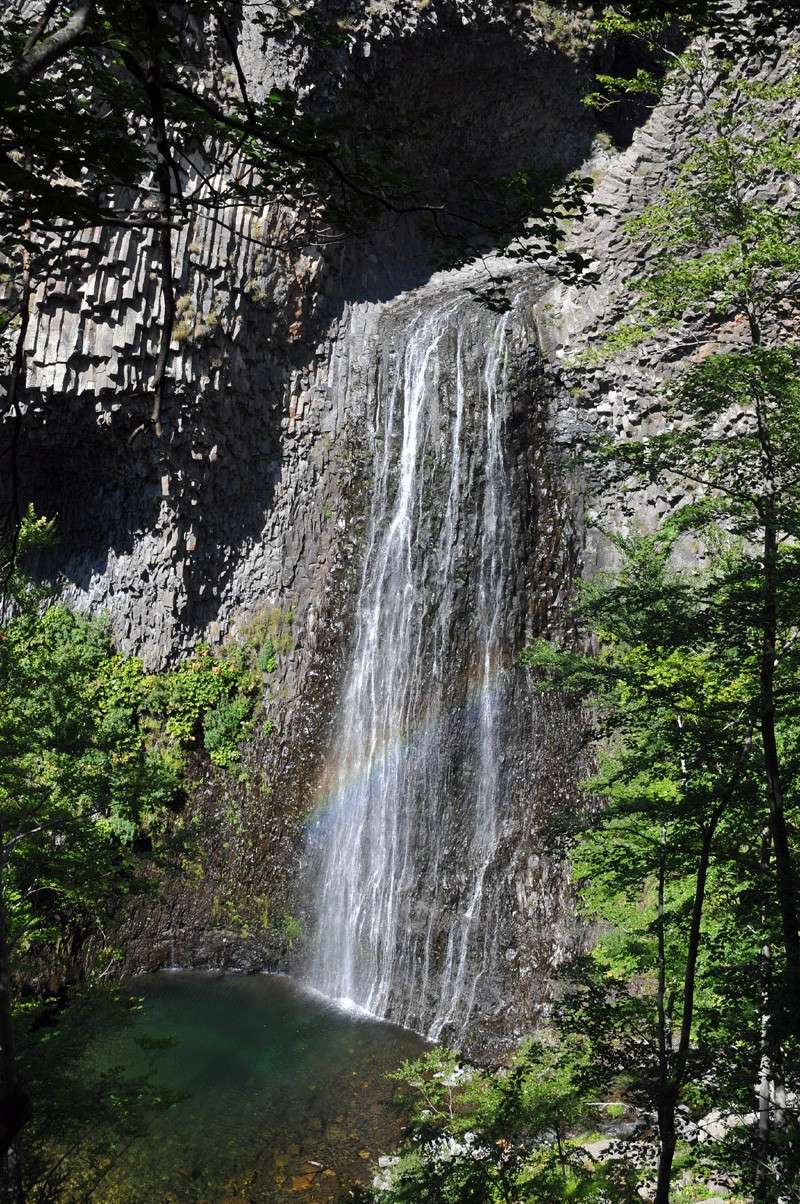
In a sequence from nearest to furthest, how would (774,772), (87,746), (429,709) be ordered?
(774,772)
(87,746)
(429,709)

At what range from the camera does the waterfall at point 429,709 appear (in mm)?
Answer: 11789

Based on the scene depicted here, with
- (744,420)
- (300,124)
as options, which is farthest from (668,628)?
(744,420)

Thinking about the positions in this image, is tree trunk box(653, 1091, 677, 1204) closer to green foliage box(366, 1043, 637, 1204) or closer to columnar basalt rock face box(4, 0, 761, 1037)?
green foliage box(366, 1043, 637, 1204)

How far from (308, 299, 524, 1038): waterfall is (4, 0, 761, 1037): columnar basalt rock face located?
409 mm

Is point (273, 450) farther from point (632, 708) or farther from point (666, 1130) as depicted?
point (666, 1130)

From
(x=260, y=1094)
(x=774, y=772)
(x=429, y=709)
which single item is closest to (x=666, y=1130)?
(x=774, y=772)

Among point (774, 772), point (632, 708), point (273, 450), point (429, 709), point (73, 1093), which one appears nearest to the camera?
point (774, 772)

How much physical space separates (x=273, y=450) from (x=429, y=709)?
6173mm

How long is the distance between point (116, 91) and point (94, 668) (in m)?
12.8

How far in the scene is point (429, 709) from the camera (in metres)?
13.1

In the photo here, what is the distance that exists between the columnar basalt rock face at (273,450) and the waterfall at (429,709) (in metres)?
0.41

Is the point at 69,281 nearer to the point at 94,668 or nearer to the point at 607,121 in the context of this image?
the point at 94,668

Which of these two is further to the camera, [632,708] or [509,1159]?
[632,708]

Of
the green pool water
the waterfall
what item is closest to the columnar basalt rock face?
the waterfall
